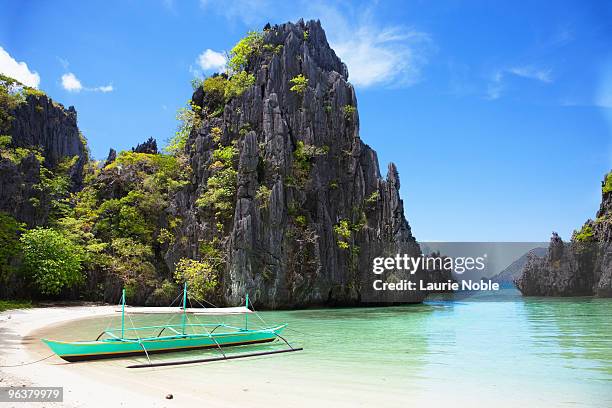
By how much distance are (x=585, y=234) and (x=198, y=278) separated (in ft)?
219

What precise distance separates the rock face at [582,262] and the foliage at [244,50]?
59.0m

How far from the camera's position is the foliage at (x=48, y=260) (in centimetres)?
3334

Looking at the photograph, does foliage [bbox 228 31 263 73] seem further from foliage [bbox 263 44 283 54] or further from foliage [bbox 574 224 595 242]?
foliage [bbox 574 224 595 242]

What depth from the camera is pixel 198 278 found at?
124ft

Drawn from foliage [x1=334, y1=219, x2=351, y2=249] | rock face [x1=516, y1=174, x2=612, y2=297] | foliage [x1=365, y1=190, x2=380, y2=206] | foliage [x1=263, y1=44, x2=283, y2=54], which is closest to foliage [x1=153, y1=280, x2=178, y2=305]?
foliage [x1=334, y1=219, x2=351, y2=249]

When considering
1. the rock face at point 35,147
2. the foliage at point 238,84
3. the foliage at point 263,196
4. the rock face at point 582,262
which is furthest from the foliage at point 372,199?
the rock face at point 582,262

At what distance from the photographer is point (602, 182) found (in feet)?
242

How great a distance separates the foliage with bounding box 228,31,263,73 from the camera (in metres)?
50.8

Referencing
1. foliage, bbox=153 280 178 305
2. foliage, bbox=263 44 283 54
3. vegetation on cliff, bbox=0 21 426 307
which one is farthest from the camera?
foliage, bbox=263 44 283 54

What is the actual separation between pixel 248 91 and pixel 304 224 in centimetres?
1540

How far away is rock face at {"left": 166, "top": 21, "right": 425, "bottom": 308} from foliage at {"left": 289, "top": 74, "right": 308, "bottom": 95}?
0.38m

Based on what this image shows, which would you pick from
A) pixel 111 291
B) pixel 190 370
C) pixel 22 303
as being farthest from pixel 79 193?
pixel 190 370

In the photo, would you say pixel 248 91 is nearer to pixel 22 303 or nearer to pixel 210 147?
pixel 210 147

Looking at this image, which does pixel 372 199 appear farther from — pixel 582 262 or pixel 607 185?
pixel 607 185
